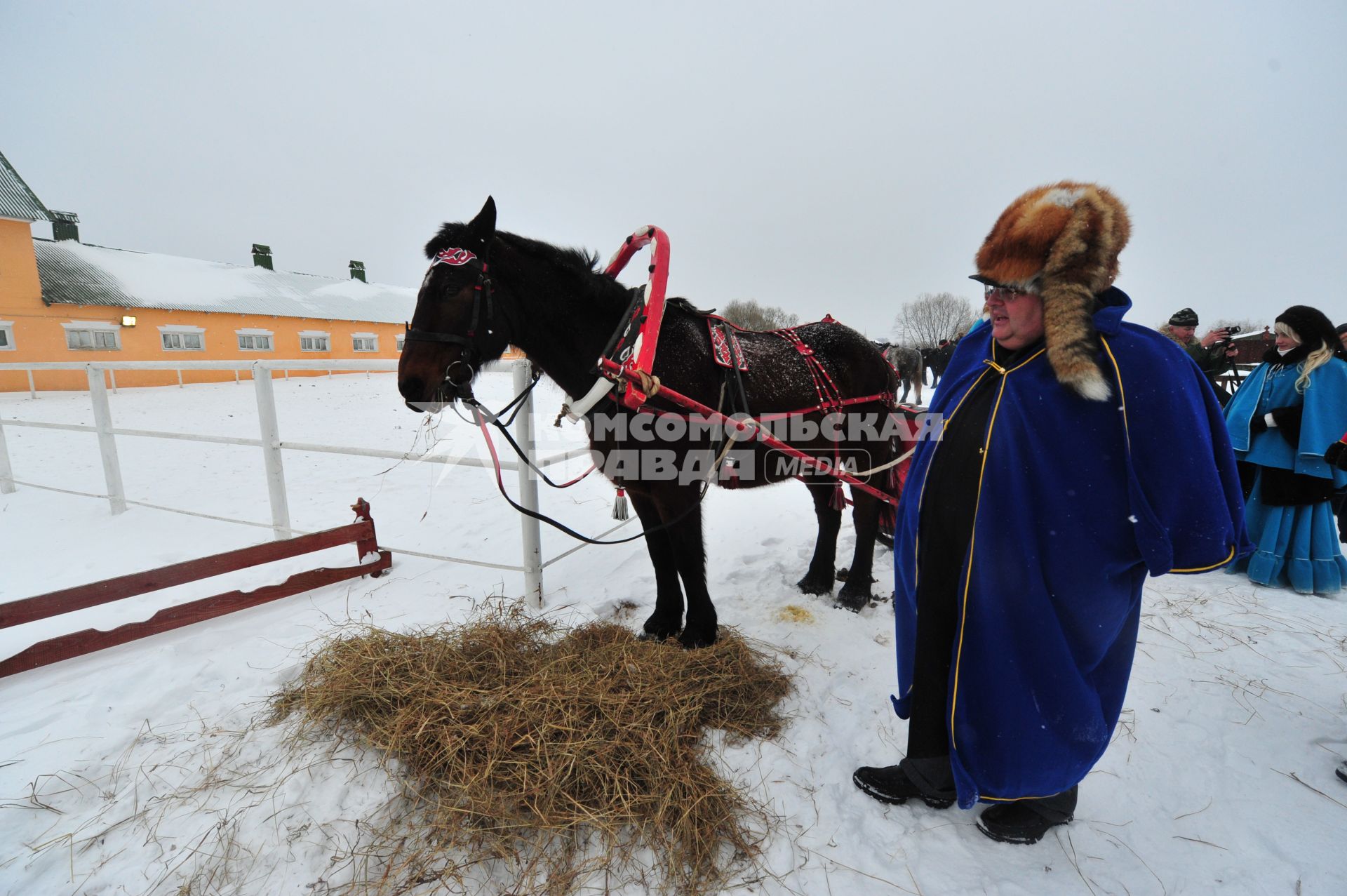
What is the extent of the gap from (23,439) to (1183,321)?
1672 cm

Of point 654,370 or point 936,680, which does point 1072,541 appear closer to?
point 936,680

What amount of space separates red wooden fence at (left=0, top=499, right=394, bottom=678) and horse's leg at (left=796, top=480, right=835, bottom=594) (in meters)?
3.13

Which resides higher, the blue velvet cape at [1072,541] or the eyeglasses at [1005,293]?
the eyeglasses at [1005,293]

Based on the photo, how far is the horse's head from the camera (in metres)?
2.14

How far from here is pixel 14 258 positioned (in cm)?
1457

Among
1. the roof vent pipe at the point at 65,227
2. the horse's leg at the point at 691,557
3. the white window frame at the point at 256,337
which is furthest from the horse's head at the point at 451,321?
the roof vent pipe at the point at 65,227

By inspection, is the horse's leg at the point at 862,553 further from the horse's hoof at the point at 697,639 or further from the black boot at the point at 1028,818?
the black boot at the point at 1028,818

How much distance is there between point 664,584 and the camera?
280 cm

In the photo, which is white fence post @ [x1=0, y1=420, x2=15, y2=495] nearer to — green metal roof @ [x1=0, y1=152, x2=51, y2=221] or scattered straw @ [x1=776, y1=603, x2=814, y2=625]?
scattered straw @ [x1=776, y1=603, x2=814, y2=625]

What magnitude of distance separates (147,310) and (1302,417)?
27.1 metres

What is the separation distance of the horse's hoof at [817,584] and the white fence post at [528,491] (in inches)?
73.2

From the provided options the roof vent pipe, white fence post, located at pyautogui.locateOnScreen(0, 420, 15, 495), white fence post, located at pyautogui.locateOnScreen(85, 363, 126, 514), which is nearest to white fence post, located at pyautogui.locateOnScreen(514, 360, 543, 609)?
white fence post, located at pyautogui.locateOnScreen(85, 363, 126, 514)

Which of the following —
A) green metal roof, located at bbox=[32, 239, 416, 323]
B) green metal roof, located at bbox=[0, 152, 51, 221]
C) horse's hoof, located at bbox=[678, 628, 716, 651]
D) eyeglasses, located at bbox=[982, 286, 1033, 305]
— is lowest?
horse's hoof, located at bbox=[678, 628, 716, 651]

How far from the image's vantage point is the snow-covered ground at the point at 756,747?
1550 mm
